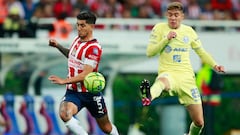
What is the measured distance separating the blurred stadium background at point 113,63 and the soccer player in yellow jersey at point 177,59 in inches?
240

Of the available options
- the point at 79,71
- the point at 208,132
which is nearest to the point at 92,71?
the point at 79,71

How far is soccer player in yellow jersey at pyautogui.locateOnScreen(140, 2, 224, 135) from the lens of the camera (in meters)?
18.7

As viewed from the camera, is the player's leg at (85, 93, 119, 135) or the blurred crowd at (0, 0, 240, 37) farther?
the blurred crowd at (0, 0, 240, 37)

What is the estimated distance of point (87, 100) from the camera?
58.9 ft

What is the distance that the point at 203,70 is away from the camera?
2669 centimetres

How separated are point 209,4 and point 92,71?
1338 cm

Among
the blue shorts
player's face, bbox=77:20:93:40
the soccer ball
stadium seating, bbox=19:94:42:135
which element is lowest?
stadium seating, bbox=19:94:42:135

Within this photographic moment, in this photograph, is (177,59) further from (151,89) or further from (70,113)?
(70,113)

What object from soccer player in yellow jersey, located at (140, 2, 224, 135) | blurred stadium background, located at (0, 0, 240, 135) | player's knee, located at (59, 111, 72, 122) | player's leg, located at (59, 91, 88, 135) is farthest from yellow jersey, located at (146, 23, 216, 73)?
blurred stadium background, located at (0, 0, 240, 135)

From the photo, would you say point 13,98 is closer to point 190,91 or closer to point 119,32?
point 119,32

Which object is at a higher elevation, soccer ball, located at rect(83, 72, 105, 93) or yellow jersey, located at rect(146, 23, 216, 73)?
yellow jersey, located at rect(146, 23, 216, 73)

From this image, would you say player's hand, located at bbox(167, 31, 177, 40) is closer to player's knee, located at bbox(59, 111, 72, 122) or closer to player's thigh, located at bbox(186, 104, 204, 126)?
player's thigh, located at bbox(186, 104, 204, 126)

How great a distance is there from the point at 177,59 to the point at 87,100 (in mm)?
1764

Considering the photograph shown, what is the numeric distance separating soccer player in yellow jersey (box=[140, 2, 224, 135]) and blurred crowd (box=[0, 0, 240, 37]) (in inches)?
326
